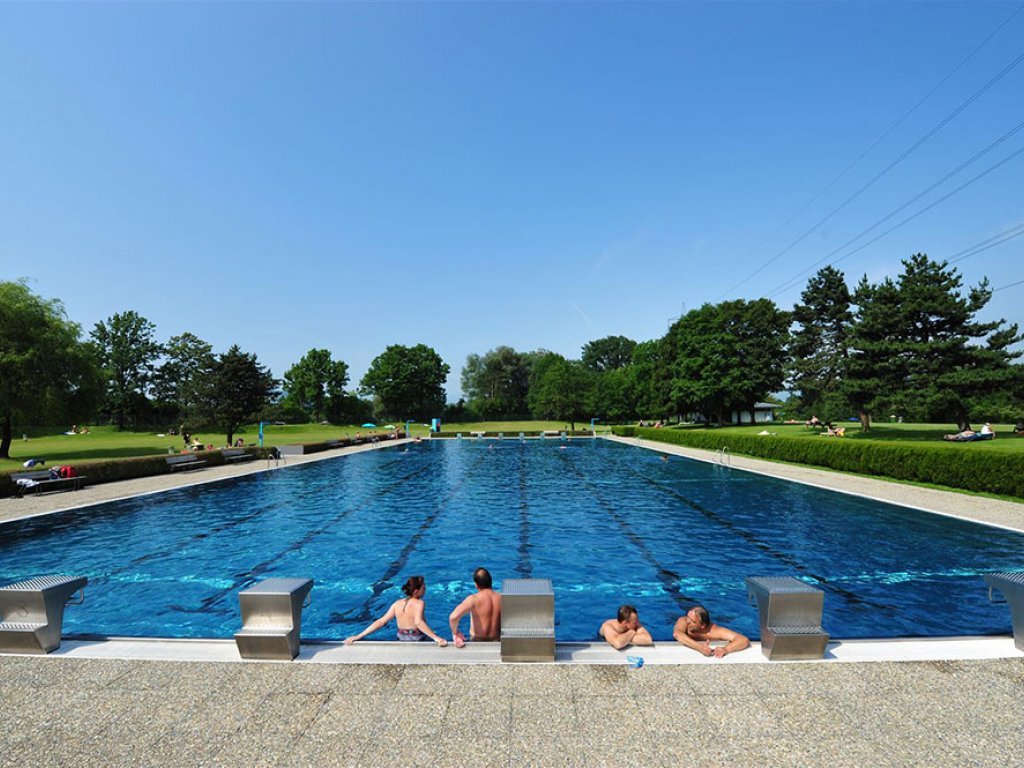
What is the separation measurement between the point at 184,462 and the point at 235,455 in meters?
4.31

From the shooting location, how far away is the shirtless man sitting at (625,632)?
556 cm

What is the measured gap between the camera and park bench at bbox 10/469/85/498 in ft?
58.5

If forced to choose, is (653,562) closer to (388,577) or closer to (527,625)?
(388,577)

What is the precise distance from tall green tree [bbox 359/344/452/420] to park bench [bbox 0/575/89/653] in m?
80.9

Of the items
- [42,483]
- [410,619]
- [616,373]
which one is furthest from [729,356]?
[42,483]

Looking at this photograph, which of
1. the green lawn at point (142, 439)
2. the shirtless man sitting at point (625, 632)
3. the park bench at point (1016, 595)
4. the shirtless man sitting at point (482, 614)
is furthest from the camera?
the green lawn at point (142, 439)

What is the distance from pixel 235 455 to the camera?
29.3 metres

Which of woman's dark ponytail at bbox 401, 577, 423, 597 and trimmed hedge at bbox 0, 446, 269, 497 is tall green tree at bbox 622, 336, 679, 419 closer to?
trimmed hedge at bbox 0, 446, 269, 497

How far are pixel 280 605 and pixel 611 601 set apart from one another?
580 cm

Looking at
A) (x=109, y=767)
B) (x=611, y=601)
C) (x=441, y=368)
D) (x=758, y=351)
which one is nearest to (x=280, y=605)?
(x=109, y=767)

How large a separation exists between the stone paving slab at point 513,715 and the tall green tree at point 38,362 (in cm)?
3219

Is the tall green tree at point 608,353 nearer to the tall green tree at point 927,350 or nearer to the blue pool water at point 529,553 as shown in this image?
the tall green tree at point 927,350

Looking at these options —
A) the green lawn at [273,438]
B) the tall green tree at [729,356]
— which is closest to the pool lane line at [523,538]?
the green lawn at [273,438]

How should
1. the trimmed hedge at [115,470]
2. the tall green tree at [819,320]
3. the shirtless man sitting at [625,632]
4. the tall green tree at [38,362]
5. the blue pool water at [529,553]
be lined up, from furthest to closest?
the tall green tree at [819,320] → the tall green tree at [38,362] → the trimmed hedge at [115,470] → the blue pool water at [529,553] → the shirtless man sitting at [625,632]
